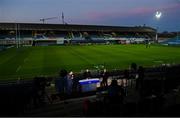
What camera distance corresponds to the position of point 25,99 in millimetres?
14000

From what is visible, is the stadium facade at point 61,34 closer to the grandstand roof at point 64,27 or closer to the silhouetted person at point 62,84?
the grandstand roof at point 64,27

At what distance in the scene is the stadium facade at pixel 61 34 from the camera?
107m

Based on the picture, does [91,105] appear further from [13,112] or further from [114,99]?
[13,112]

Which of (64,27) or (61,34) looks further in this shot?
(61,34)

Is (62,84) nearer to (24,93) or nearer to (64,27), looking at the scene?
(24,93)

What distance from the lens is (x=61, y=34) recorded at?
124 metres

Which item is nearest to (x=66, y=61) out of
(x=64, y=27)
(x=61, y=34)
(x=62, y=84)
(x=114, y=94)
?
(x=62, y=84)

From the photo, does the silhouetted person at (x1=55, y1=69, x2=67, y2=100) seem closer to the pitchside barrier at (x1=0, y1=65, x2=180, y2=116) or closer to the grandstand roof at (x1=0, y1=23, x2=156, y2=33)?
the pitchside barrier at (x1=0, y1=65, x2=180, y2=116)

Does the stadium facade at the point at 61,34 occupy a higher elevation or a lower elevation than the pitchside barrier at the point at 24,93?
higher

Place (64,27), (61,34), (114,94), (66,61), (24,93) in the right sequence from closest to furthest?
(114,94), (24,93), (66,61), (64,27), (61,34)

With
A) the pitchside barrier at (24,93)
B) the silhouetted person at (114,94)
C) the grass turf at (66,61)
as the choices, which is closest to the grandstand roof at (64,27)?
the grass turf at (66,61)

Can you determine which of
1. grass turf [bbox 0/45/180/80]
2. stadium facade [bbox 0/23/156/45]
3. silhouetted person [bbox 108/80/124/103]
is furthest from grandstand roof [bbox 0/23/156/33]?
silhouetted person [bbox 108/80/124/103]

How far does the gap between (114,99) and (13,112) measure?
430cm

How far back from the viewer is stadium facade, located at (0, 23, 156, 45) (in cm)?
10694
